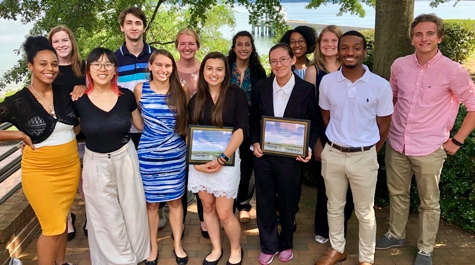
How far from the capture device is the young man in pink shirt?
334 cm

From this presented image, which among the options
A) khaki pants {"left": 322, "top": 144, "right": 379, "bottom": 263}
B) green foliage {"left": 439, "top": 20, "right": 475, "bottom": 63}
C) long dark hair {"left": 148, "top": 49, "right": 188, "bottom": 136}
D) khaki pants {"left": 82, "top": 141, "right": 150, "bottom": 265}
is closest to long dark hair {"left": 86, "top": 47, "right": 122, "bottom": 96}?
long dark hair {"left": 148, "top": 49, "right": 188, "bottom": 136}

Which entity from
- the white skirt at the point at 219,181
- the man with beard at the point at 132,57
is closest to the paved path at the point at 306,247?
the white skirt at the point at 219,181

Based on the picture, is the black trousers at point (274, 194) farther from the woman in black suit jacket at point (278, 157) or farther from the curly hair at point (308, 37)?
the curly hair at point (308, 37)

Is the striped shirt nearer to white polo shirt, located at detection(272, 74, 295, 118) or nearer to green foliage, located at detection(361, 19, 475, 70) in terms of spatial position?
white polo shirt, located at detection(272, 74, 295, 118)

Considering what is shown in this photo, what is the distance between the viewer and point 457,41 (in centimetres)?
1102

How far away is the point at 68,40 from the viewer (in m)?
3.90

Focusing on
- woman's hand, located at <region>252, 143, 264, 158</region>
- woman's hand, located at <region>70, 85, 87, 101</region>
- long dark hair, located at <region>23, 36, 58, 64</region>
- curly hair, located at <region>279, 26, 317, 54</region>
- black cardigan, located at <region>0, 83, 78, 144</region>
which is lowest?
woman's hand, located at <region>252, 143, 264, 158</region>

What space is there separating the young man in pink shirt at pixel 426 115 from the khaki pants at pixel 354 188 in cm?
45

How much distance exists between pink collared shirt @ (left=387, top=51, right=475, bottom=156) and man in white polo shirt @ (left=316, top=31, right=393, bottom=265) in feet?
0.87

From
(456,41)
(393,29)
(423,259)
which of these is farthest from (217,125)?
(456,41)

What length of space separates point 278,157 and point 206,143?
26.9 inches

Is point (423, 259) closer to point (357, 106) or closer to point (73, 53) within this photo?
point (357, 106)

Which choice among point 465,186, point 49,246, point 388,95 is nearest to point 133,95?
point 49,246

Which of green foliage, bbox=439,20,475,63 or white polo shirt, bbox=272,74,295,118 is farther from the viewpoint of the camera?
green foliage, bbox=439,20,475,63
